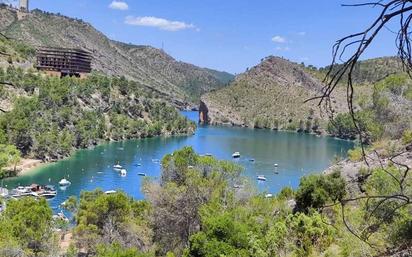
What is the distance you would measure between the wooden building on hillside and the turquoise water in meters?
25.0

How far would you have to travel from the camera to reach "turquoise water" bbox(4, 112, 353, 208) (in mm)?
52597

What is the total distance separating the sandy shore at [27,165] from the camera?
54.5 m

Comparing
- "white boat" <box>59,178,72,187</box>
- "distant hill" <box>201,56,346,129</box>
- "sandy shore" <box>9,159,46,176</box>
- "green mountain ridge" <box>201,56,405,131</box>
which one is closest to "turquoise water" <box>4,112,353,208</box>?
"white boat" <box>59,178,72,187</box>

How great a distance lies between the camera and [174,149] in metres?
80.0

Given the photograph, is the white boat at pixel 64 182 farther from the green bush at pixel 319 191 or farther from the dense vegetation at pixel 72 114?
the green bush at pixel 319 191

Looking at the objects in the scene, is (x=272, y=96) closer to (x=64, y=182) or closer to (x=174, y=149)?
(x=174, y=149)

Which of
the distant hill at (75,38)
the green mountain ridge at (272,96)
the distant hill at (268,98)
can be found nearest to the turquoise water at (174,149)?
the green mountain ridge at (272,96)

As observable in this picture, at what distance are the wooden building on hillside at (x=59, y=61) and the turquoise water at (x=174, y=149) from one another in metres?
25.0

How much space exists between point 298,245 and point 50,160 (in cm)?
5226

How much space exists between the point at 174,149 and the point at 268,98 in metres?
76.2

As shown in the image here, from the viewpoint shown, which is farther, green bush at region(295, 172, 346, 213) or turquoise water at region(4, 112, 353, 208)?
turquoise water at region(4, 112, 353, 208)

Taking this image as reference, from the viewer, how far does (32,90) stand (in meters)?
80.4

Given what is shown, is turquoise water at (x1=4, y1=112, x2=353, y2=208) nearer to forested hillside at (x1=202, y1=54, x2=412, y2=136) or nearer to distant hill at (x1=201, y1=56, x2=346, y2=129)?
forested hillside at (x1=202, y1=54, x2=412, y2=136)

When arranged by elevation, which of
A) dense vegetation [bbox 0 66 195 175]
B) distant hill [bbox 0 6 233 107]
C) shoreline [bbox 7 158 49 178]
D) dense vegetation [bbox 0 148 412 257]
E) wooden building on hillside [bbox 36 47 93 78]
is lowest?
shoreline [bbox 7 158 49 178]
